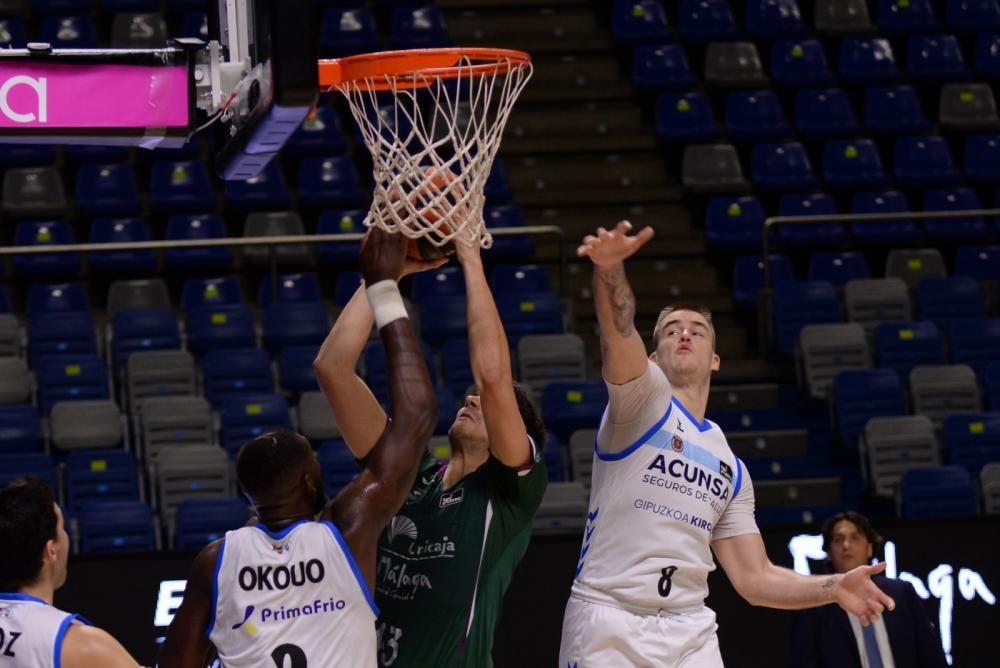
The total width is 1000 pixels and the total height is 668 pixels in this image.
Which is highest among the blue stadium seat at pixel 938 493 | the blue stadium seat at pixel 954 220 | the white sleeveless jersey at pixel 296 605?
the white sleeveless jersey at pixel 296 605

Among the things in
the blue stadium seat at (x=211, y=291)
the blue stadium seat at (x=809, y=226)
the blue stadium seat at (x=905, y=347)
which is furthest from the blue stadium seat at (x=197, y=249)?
the blue stadium seat at (x=905, y=347)

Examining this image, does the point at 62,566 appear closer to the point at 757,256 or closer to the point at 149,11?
the point at 757,256

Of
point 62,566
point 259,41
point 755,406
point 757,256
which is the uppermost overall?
point 259,41

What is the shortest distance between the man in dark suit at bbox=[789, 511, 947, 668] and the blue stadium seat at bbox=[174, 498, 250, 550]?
13.3ft

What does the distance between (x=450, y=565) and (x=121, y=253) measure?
8.89 m

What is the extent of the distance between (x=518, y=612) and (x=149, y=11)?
843 cm

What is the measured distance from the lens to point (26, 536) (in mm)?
4062

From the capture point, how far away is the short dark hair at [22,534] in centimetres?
406

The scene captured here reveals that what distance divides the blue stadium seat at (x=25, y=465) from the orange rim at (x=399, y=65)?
665 cm

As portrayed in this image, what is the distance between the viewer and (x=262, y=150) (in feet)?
14.9

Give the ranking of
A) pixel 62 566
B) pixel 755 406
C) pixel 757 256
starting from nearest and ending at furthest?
pixel 62 566 < pixel 755 406 < pixel 757 256

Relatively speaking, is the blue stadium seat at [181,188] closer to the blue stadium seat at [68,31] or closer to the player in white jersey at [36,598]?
the blue stadium seat at [68,31]

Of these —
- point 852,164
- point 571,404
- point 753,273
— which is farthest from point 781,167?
point 571,404

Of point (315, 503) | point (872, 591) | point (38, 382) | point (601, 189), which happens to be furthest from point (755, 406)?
point (315, 503)
